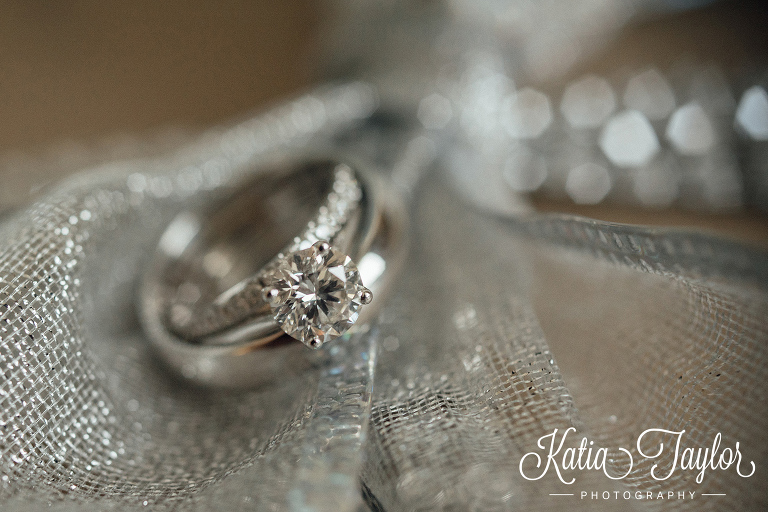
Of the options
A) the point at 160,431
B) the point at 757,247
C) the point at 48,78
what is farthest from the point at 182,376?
the point at 48,78

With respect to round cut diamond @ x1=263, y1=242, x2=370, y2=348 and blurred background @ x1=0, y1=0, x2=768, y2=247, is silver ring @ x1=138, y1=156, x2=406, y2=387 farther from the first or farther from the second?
blurred background @ x1=0, y1=0, x2=768, y2=247

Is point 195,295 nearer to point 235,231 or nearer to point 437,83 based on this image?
point 235,231

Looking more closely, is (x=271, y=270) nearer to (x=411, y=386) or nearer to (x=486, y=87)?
(x=411, y=386)

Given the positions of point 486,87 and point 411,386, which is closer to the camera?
point 411,386

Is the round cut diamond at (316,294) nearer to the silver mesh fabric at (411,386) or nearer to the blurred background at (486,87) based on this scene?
the silver mesh fabric at (411,386)

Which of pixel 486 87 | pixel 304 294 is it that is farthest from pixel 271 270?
pixel 486 87

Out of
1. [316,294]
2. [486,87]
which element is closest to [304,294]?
[316,294]

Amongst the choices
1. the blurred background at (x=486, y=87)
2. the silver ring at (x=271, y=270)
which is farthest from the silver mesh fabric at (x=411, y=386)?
the blurred background at (x=486, y=87)
